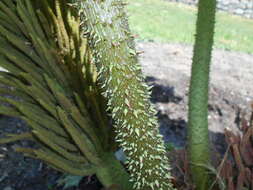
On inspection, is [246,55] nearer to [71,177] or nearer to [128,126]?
[71,177]

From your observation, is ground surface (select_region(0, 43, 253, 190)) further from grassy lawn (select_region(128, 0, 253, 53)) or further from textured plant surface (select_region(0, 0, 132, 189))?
grassy lawn (select_region(128, 0, 253, 53))

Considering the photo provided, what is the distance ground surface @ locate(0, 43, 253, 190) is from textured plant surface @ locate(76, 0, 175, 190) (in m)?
1.01

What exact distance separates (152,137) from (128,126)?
128mm

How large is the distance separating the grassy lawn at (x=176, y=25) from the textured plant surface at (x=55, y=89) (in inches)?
173

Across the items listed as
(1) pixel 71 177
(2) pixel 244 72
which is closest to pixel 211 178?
(1) pixel 71 177

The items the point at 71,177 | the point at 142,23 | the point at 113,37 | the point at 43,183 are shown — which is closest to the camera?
the point at 113,37

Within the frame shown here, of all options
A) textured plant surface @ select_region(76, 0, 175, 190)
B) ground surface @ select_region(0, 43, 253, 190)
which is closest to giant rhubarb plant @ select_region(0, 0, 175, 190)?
textured plant surface @ select_region(76, 0, 175, 190)

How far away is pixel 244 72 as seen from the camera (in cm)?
493

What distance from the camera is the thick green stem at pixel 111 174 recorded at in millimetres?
2084

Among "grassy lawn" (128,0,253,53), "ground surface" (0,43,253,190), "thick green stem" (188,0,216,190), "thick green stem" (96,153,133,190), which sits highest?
"thick green stem" (188,0,216,190)

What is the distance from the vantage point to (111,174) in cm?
210

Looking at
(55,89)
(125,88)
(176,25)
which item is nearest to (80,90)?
(55,89)

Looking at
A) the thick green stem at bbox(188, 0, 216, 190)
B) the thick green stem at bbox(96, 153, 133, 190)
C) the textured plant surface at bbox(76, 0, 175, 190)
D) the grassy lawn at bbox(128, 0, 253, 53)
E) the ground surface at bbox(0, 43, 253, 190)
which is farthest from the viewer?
the grassy lawn at bbox(128, 0, 253, 53)

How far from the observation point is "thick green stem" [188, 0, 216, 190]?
1.77m
